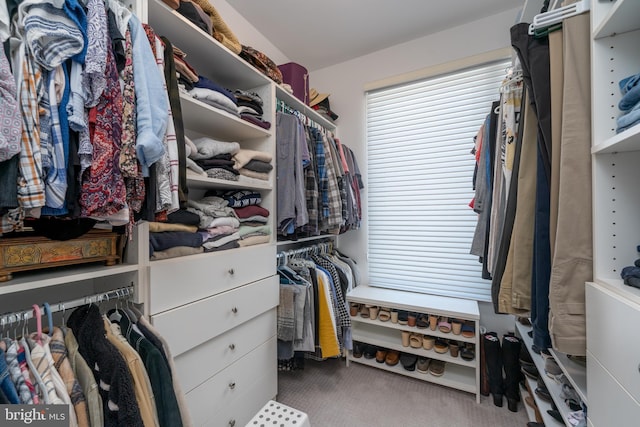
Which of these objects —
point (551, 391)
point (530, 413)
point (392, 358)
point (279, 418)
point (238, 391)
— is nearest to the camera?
point (279, 418)

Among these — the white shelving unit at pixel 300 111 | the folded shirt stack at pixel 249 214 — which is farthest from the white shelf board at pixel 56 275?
the white shelving unit at pixel 300 111

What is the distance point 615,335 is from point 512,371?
1.39 meters

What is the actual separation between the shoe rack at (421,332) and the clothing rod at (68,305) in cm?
157

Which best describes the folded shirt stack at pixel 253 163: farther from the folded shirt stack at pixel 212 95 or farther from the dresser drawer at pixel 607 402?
the dresser drawer at pixel 607 402

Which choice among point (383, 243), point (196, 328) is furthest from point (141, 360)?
point (383, 243)

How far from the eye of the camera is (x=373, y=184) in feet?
8.13

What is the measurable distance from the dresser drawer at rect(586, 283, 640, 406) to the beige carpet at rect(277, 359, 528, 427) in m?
1.22

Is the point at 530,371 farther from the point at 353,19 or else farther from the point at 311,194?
the point at 353,19

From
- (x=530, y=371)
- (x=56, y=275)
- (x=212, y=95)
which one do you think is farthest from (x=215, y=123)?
(x=530, y=371)

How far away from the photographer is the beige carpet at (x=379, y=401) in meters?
1.55

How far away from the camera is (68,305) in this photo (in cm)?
82

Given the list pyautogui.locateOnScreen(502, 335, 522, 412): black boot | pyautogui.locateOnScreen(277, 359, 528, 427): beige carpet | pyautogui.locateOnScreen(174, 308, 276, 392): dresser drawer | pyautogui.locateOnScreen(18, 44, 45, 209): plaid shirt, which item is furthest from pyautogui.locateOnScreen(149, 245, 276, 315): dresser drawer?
pyautogui.locateOnScreen(502, 335, 522, 412): black boot

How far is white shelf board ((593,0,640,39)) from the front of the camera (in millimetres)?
645

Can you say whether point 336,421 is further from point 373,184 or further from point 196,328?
point 373,184
